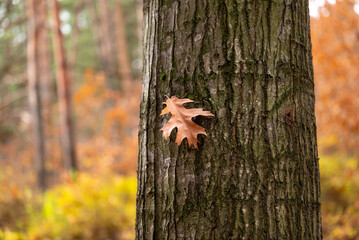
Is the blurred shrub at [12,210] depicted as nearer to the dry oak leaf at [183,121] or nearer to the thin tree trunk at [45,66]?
the dry oak leaf at [183,121]

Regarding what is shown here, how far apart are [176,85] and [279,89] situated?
42 cm

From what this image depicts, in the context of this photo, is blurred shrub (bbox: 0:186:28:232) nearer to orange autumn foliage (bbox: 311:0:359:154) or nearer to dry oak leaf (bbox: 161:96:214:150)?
dry oak leaf (bbox: 161:96:214:150)

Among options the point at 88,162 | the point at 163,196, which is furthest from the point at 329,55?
the point at 88,162

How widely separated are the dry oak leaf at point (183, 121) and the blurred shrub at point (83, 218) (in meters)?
3.19

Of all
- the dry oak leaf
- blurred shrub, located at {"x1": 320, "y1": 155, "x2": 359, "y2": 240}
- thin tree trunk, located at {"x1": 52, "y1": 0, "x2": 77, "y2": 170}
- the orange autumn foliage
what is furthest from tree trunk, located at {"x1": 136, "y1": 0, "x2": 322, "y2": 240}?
thin tree trunk, located at {"x1": 52, "y1": 0, "x2": 77, "y2": 170}

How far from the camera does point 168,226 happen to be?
1363mm

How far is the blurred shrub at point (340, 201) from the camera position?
441 cm

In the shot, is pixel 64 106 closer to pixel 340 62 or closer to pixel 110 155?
pixel 110 155

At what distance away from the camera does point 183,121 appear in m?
1.29

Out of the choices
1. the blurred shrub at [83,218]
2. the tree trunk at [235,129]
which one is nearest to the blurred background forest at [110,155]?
the blurred shrub at [83,218]

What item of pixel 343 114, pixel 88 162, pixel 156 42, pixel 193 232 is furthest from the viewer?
pixel 88 162

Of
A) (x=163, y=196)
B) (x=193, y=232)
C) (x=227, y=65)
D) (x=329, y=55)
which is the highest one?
(x=329, y=55)

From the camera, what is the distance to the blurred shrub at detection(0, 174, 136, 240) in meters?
4.56

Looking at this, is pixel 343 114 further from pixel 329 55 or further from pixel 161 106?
pixel 161 106
